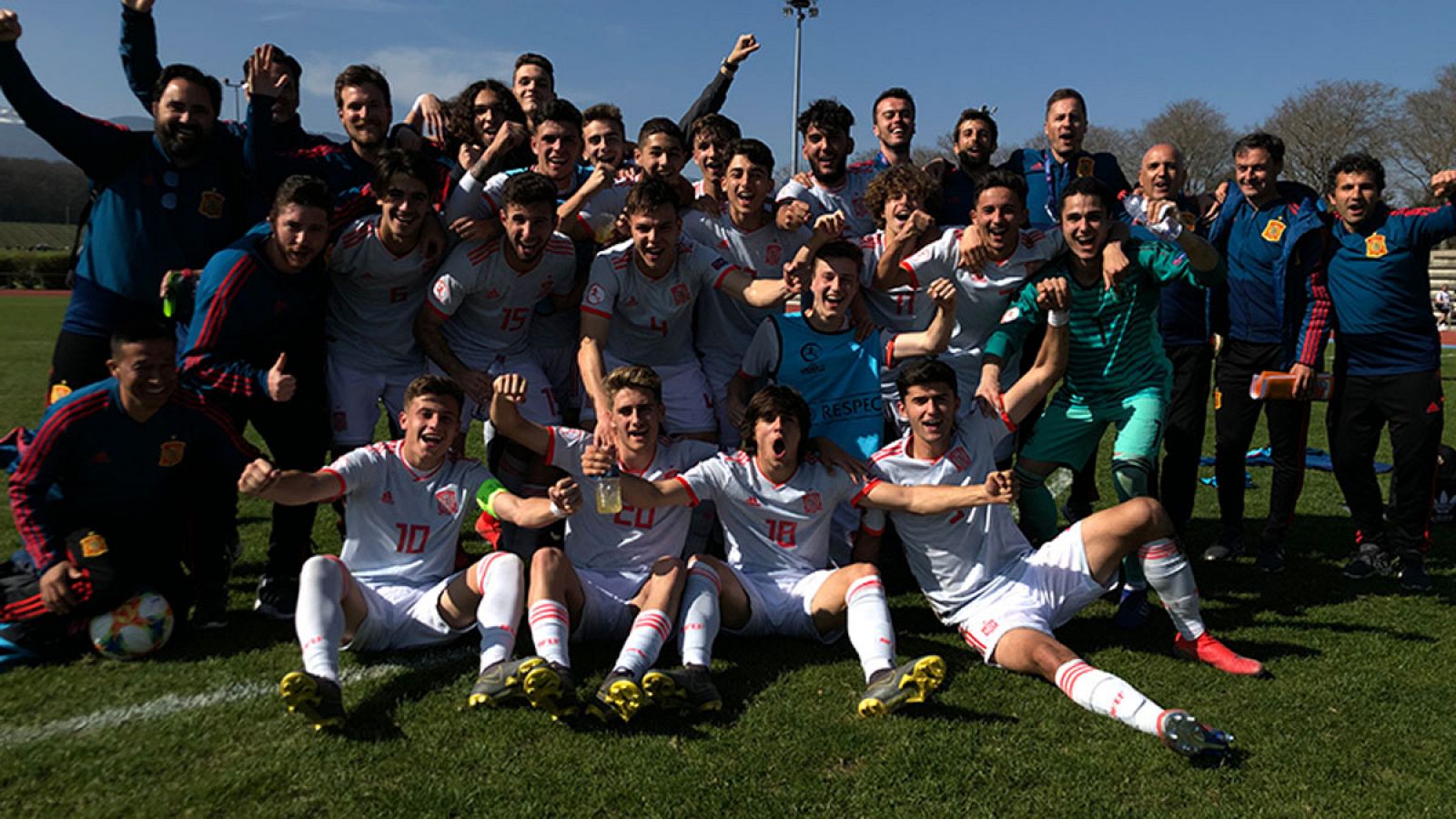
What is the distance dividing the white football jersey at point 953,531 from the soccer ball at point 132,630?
3181 mm

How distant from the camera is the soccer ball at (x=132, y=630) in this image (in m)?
4.21

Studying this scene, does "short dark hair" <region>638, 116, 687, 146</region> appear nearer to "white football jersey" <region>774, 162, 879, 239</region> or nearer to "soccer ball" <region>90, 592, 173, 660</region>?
"white football jersey" <region>774, 162, 879, 239</region>

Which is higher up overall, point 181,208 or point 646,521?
point 181,208

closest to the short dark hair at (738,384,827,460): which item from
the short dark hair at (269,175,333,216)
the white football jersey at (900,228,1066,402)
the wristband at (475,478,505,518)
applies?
the wristband at (475,478,505,518)

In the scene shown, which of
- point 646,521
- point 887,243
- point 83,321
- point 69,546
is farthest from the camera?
point 887,243

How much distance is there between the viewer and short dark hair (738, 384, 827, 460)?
4.45m

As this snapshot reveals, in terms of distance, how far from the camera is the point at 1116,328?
203 inches

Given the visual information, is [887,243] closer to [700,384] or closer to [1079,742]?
[700,384]

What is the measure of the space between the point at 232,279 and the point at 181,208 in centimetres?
72

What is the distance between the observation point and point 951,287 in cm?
481

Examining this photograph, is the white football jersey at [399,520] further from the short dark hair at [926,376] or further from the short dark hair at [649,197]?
the short dark hair at [926,376]

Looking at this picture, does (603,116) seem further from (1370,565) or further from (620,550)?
(1370,565)

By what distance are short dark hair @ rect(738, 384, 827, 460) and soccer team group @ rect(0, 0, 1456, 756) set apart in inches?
0.7

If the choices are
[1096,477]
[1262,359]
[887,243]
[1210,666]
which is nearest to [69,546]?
[887,243]
